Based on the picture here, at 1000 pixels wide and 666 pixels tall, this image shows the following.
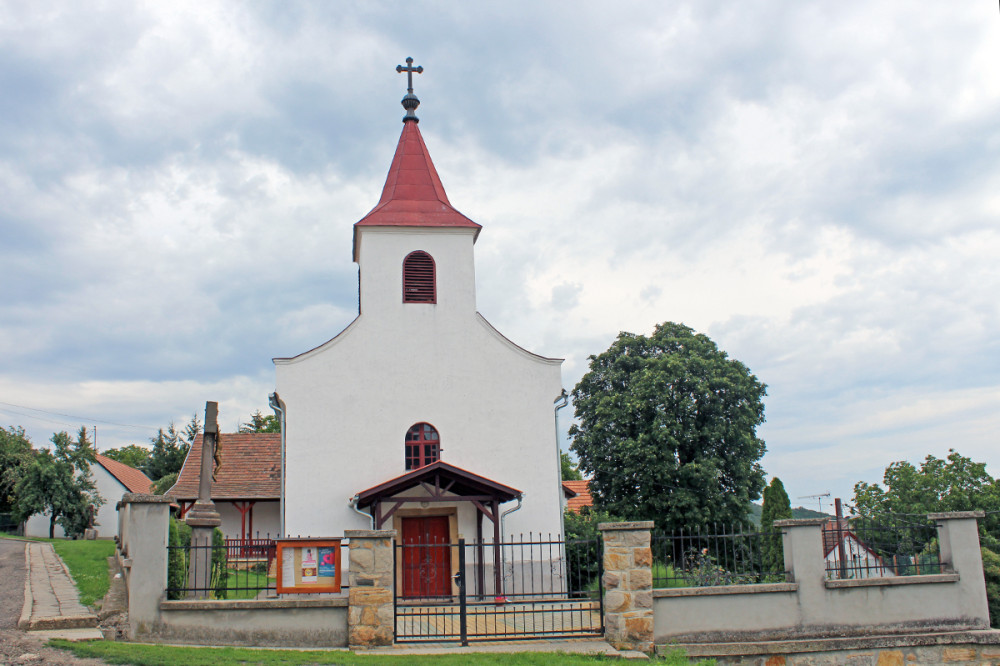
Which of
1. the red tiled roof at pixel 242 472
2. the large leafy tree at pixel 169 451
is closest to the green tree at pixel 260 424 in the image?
the large leafy tree at pixel 169 451

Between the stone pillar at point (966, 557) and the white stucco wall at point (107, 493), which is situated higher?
the white stucco wall at point (107, 493)

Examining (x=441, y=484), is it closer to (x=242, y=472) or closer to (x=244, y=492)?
(x=244, y=492)

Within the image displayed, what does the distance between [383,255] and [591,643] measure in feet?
35.7

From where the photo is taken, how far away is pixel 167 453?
190 feet

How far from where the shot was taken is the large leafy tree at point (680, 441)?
27656mm

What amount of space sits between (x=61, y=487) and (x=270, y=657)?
109ft

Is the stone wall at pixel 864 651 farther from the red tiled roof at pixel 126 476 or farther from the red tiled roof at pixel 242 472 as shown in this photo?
the red tiled roof at pixel 126 476

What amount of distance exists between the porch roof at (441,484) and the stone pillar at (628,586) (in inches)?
204

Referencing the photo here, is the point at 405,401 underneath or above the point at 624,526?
above

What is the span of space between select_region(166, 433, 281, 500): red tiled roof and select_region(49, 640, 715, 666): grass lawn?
16218 mm

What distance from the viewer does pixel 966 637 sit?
1087cm

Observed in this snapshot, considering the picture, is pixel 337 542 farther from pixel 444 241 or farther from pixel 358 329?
pixel 444 241

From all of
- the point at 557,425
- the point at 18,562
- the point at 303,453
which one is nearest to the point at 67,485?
the point at 18,562

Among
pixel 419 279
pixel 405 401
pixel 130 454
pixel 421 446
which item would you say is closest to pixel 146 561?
pixel 421 446
